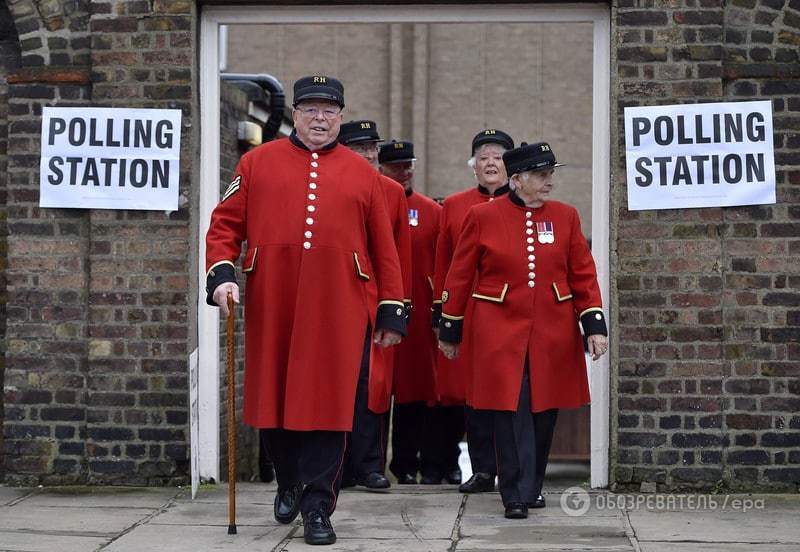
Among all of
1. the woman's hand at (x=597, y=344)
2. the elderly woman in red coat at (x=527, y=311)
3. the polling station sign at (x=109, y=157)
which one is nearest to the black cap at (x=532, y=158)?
the elderly woman in red coat at (x=527, y=311)

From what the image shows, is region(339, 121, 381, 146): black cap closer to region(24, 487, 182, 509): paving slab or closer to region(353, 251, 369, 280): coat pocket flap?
region(353, 251, 369, 280): coat pocket flap

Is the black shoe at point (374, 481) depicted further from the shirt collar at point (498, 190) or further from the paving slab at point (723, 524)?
the shirt collar at point (498, 190)

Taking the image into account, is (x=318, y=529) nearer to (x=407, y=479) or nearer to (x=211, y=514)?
(x=211, y=514)

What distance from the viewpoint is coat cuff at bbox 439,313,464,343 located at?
7.07m

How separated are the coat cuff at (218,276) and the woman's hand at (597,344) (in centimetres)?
176

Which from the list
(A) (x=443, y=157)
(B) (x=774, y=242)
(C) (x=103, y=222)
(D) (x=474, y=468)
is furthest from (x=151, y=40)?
(A) (x=443, y=157)

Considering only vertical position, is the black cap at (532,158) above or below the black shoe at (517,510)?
above

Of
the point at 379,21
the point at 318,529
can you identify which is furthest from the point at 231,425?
the point at 379,21

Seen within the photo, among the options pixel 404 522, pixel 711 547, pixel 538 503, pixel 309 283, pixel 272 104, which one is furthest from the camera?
pixel 272 104

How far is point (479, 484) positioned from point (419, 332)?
53.9 inches

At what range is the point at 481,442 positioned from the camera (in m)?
7.76

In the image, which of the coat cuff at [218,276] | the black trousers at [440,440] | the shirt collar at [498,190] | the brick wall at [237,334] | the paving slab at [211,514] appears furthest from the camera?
the black trousers at [440,440]

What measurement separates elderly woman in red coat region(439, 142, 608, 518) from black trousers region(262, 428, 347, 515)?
37.1 inches

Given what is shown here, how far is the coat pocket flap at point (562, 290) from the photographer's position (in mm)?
6906
